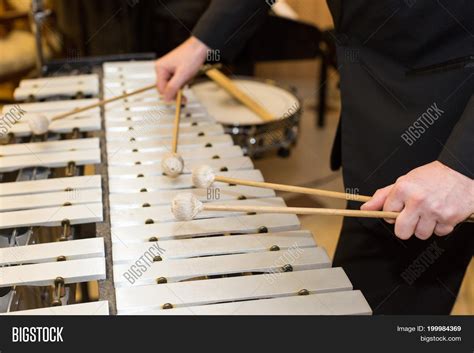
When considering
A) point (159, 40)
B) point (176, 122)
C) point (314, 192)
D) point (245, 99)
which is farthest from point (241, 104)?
point (314, 192)

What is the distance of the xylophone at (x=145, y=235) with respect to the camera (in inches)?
46.1

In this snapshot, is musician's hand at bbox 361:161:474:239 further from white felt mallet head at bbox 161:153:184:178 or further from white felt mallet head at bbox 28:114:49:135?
white felt mallet head at bbox 28:114:49:135

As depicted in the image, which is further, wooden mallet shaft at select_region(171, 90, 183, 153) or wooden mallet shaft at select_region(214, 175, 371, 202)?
wooden mallet shaft at select_region(171, 90, 183, 153)

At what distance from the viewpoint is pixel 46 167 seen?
1702mm

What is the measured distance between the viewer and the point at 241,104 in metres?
A: 2.81

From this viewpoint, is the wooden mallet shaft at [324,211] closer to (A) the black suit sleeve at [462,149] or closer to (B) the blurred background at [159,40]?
(A) the black suit sleeve at [462,149]

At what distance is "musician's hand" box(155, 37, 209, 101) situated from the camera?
190cm

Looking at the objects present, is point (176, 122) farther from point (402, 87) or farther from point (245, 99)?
point (245, 99)

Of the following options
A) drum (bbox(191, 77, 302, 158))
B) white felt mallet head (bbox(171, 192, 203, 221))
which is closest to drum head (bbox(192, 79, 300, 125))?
drum (bbox(191, 77, 302, 158))

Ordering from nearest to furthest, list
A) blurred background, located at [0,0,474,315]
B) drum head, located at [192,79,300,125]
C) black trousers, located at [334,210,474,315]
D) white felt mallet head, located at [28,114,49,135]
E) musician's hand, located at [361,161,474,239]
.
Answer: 1. musician's hand, located at [361,161,474,239]
2. black trousers, located at [334,210,474,315]
3. white felt mallet head, located at [28,114,49,135]
4. drum head, located at [192,79,300,125]
5. blurred background, located at [0,0,474,315]

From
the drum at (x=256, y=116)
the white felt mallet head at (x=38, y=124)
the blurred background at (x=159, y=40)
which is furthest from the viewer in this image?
the blurred background at (x=159, y=40)

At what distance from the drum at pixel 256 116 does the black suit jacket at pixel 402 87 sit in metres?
0.89

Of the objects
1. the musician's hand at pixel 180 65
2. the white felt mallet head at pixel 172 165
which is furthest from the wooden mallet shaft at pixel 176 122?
the white felt mallet head at pixel 172 165

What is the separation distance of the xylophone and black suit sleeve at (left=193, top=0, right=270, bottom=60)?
24 centimetres
